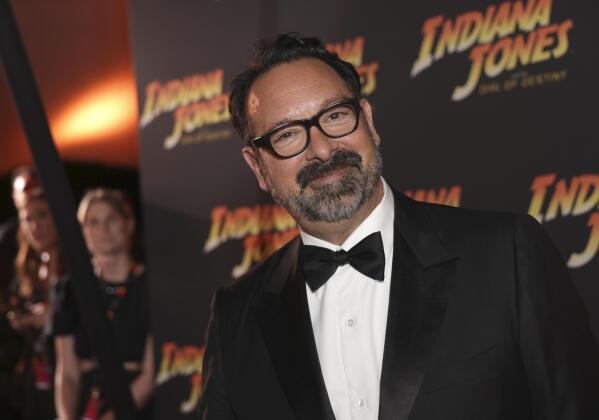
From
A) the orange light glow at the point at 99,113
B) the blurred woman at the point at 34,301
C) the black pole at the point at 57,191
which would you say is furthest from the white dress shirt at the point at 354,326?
the orange light glow at the point at 99,113

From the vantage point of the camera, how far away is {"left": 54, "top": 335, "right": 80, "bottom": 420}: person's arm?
3.39m

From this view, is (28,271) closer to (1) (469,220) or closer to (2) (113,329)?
(2) (113,329)

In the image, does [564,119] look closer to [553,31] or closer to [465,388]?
[553,31]

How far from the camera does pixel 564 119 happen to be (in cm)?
228

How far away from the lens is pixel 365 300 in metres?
1.70

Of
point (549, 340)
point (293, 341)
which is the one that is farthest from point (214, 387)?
point (549, 340)

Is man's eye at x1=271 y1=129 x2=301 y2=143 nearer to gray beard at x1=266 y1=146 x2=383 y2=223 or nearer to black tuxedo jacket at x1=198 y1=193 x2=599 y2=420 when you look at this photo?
gray beard at x1=266 y1=146 x2=383 y2=223

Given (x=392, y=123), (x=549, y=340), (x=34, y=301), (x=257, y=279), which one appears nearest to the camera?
(x=549, y=340)

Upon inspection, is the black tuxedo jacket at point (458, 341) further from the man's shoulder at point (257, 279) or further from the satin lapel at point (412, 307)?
the man's shoulder at point (257, 279)

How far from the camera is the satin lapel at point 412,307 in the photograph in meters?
1.49

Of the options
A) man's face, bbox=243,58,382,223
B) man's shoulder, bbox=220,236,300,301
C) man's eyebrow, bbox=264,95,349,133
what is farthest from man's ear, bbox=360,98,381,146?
man's shoulder, bbox=220,236,300,301

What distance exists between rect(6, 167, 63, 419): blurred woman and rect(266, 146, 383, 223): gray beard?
2563mm

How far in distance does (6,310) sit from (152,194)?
140 cm

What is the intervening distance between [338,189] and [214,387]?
1.87 feet
